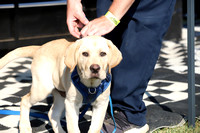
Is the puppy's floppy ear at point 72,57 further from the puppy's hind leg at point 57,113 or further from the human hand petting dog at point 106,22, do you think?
the puppy's hind leg at point 57,113

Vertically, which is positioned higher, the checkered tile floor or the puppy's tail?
the puppy's tail

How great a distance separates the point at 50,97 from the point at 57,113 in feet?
3.60

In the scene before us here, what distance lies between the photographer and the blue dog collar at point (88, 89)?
8.08ft

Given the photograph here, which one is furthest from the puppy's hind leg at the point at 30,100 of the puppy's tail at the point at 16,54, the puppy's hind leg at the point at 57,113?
the puppy's tail at the point at 16,54

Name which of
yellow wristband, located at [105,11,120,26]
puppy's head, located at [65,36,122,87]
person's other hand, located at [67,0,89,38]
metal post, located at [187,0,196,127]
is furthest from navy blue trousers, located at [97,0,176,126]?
puppy's head, located at [65,36,122,87]

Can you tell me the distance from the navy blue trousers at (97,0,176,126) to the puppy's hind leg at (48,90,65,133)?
454mm

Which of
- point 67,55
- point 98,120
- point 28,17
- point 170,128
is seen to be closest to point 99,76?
point 67,55

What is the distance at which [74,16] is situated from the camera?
2631mm

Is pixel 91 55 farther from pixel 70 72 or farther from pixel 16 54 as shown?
pixel 16 54

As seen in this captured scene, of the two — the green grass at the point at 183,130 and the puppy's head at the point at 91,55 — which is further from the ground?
the puppy's head at the point at 91,55

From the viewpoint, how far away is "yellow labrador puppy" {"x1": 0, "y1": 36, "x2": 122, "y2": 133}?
230 cm

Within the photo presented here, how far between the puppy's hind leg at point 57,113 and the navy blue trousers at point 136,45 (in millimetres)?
454

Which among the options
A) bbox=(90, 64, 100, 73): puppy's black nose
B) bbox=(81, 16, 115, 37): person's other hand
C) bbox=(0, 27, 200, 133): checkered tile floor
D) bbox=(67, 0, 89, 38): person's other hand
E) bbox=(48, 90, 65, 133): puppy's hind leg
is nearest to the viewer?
bbox=(90, 64, 100, 73): puppy's black nose

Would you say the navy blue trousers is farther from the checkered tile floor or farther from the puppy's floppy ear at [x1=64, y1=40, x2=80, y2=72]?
the checkered tile floor
